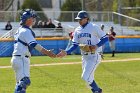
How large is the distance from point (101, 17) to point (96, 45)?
100 ft

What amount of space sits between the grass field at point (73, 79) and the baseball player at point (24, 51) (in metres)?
3.34

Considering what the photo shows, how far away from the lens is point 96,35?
11.4m

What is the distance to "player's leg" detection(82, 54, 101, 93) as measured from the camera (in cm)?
1121

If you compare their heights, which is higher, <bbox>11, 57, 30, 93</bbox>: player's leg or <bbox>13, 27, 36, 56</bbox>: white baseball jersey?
<bbox>13, 27, 36, 56</bbox>: white baseball jersey

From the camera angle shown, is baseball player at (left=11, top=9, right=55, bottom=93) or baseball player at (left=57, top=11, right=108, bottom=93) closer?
baseball player at (left=11, top=9, right=55, bottom=93)

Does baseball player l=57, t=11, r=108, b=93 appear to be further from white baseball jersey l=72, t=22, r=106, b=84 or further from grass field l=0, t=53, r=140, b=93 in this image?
grass field l=0, t=53, r=140, b=93

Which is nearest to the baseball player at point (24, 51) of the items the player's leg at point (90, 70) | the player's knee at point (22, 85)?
the player's knee at point (22, 85)

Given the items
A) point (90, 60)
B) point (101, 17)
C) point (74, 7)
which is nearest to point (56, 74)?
point (90, 60)

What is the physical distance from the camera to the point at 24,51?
32.7 ft

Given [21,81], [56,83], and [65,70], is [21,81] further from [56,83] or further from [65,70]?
[65,70]

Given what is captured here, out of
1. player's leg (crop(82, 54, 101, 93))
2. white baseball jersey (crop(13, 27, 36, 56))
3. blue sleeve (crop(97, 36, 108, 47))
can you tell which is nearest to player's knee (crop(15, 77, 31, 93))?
white baseball jersey (crop(13, 27, 36, 56))

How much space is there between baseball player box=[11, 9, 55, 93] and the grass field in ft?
11.0

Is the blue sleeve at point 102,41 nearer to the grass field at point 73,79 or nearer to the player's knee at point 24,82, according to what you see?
the player's knee at point 24,82

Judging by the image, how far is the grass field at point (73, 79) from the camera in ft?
44.6
